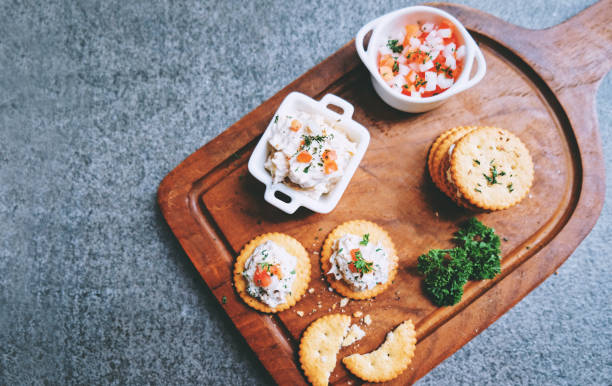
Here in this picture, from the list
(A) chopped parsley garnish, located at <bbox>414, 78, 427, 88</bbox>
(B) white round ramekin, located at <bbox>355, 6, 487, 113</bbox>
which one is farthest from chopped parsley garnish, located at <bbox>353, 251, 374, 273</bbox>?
(A) chopped parsley garnish, located at <bbox>414, 78, 427, 88</bbox>

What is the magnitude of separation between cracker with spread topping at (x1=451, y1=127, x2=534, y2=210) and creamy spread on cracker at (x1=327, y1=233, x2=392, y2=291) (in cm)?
57

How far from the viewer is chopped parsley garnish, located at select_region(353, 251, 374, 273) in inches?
82.8

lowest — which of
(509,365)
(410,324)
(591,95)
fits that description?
(509,365)

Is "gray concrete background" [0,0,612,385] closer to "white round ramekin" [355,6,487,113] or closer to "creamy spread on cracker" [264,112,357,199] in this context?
"white round ramekin" [355,6,487,113]

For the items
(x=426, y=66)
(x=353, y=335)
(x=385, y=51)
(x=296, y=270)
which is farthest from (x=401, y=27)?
(x=353, y=335)

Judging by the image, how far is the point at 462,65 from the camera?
210 cm

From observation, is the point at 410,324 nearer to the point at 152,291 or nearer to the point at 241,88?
the point at 152,291

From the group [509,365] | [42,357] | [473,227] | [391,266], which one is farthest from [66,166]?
[509,365]

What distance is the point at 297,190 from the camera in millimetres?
2023

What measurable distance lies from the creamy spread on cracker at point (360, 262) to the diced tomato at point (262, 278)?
351mm

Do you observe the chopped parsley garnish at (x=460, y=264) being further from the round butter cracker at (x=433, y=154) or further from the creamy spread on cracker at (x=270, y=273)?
the creamy spread on cracker at (x=270, y=273)

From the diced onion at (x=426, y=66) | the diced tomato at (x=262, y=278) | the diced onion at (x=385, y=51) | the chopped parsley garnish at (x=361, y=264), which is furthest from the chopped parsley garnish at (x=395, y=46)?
the diced tomato at (x=262, y=278)

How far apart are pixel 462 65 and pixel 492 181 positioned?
2.15ft

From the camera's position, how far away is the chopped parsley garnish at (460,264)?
2.18 metres
